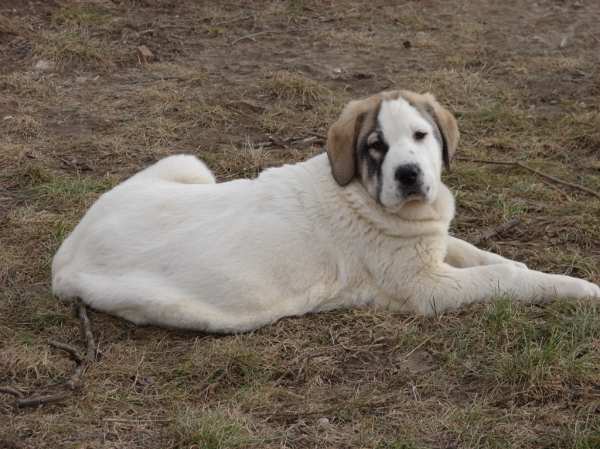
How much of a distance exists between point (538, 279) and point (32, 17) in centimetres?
826

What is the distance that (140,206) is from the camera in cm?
543

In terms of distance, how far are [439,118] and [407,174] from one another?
634mm

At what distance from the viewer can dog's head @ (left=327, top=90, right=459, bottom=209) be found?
5.00m

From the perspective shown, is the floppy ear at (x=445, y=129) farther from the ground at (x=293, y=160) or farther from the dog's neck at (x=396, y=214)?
the ground at (x=293, y=160)

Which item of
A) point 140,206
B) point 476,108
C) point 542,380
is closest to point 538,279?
point 542,380

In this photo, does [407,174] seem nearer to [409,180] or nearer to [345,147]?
[409,180]

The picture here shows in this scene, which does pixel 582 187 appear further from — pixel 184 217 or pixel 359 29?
pixel 359 29

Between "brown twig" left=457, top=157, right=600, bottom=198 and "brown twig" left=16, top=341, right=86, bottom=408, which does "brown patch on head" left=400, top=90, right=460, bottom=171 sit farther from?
"brown twig" left=16, top=341, right=86, bottom=408

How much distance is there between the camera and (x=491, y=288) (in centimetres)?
510

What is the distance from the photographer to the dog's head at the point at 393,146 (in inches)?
197

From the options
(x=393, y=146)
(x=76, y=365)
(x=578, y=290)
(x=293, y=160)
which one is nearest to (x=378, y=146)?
(x=393, y=146)

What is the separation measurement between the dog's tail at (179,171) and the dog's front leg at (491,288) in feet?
6.30

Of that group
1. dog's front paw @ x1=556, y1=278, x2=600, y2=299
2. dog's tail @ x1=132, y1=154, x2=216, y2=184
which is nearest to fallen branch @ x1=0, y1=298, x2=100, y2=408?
dog's tail @ x1=132, y1=154, x2=216, y2=184

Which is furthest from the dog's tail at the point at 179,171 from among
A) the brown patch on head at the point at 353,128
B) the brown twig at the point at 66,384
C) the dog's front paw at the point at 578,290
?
the dog's front paw at the point at 578,290
